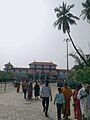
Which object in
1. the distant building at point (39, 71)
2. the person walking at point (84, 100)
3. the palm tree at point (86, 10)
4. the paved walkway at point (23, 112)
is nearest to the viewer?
the person walking at point (84, 100)

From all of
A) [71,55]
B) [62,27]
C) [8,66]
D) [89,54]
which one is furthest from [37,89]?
[8,66]

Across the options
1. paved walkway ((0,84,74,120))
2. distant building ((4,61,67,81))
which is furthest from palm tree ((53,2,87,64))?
distant building ((4,61,67,81))

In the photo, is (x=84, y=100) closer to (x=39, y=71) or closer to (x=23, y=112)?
(x=23, y=112)

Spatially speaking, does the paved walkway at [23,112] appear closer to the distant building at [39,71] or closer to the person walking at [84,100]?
the person walking at [84,100]

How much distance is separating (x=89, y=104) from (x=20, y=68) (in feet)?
416

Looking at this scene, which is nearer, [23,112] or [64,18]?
[23,112]

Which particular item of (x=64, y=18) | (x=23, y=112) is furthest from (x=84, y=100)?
(x=64, y=18)

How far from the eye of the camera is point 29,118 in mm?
13391

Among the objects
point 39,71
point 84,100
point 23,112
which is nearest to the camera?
point 84,100

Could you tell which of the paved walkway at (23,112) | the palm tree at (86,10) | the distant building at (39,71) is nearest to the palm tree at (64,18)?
the palm tree at (86,10)

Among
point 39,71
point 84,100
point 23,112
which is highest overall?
point 39,71

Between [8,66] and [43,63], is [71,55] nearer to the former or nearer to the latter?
[43,63]

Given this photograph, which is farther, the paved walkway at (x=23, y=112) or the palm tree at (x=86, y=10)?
the palm tree at (x=86, y=10)

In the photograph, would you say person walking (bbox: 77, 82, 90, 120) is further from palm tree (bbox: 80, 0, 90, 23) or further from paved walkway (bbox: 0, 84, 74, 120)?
palm tree (bbox: 80, 0, 90, 23)
